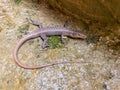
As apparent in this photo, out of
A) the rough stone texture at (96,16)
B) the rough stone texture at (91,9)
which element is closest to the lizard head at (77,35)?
the rough stone texture at (96,16)

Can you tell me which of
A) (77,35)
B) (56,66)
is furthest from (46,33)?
(56,66)

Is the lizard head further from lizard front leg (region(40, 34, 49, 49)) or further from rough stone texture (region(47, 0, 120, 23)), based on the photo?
lizard front leg (region(40, 34, 49, 49))

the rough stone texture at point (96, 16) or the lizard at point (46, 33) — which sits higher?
the rough stone texture at point (96, 16)

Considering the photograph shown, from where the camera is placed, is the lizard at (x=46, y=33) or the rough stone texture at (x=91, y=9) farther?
the lizard at (x=46, y=33)

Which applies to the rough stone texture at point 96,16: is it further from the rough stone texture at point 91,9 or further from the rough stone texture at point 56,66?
the rough stone texture at point 56,66

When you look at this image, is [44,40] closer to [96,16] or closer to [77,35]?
[77,35]

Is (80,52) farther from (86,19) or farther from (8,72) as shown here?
(8,72)

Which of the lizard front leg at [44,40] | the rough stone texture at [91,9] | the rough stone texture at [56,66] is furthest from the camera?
the lizard front leg at [44,40]

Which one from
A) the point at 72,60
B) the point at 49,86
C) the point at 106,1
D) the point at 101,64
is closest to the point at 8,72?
the point at 49,86
